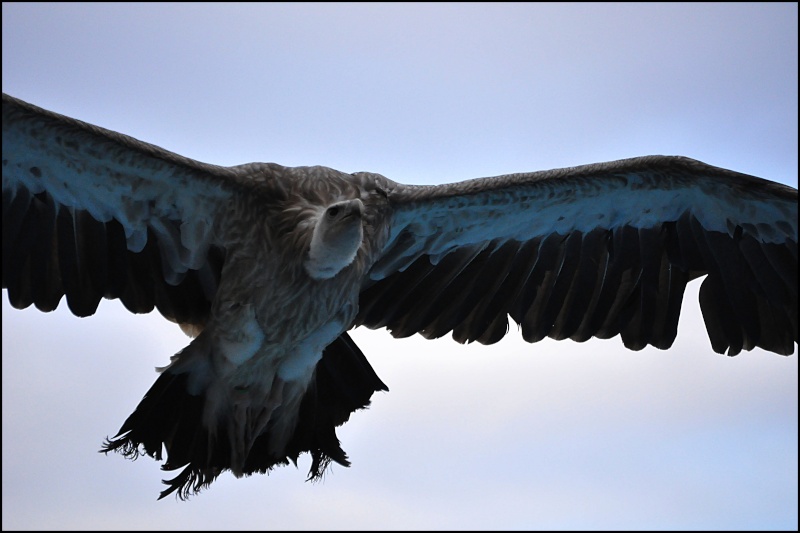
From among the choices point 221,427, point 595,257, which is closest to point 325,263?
point 221,427

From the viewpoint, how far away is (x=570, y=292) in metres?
8.12

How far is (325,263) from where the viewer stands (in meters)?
6.57

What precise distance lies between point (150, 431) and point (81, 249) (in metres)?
1.24

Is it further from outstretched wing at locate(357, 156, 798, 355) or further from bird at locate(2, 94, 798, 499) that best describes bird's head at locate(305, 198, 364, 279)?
outstretched wing at locate(357, 156, 798, 355)

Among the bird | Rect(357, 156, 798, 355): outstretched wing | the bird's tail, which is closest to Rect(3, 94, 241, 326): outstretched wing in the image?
the bird

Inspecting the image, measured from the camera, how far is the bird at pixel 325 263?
22.4 feet

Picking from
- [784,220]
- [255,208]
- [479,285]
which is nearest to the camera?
[255,208]

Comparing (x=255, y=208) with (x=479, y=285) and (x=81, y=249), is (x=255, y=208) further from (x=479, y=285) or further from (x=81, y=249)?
(x=479, y=285)

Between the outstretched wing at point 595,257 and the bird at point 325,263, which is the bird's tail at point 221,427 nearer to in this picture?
the bird at point 325,263

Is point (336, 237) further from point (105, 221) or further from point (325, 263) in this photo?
point (105, 221)

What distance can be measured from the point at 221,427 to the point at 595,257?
2.92 metres

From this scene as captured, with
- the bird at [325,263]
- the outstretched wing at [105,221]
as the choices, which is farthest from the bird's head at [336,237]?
the outstretched wing at [105,221]

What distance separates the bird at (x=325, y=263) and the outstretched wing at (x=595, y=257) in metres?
0.01

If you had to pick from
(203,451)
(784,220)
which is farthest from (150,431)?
(784,220)
